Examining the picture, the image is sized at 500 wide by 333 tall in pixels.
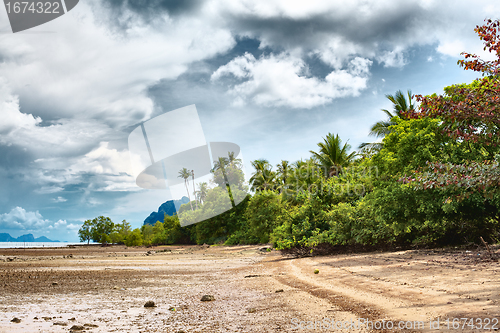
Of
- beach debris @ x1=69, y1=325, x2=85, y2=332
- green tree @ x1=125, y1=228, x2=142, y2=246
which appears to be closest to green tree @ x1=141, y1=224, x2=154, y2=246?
green tree @ x1=125, y1=228, x2=142, y2=246

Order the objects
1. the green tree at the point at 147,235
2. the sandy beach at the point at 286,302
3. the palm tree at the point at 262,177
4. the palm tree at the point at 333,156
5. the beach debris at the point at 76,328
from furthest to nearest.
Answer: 1. the green tree at the point at 147,235
2. the palm tree at the point at 262,177
3. the palm tree at the point at 333,156
4. the beach debris at the point at 76,328
5. the sandy beach at the point at 286,302

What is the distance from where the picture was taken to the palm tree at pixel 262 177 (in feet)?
159

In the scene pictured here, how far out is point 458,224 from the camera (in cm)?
1174

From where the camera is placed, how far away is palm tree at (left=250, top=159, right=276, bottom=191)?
48456 mm

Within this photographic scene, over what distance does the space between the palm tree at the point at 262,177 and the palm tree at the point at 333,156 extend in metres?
14.3

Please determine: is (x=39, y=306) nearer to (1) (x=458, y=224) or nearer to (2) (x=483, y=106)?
(2) (x=483, y=106)

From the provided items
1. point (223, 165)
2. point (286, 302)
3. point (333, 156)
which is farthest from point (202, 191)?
point (286, 302)

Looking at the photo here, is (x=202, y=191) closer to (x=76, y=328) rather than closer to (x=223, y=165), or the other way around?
(x=223, y=165)

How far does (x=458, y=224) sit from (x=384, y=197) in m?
2.73

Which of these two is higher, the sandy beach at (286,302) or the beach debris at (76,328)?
the beach debris at (76,328)

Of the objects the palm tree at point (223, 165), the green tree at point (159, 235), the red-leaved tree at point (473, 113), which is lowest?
the green tree at point (159, 235)

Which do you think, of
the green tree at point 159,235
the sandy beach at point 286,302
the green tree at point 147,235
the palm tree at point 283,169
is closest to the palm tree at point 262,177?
the palm tree at point 283,169

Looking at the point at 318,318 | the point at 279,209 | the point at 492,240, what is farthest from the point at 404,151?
the point at 279,209

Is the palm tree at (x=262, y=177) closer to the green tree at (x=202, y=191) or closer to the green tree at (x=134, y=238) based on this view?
the green tree at (x=202, y=191)
